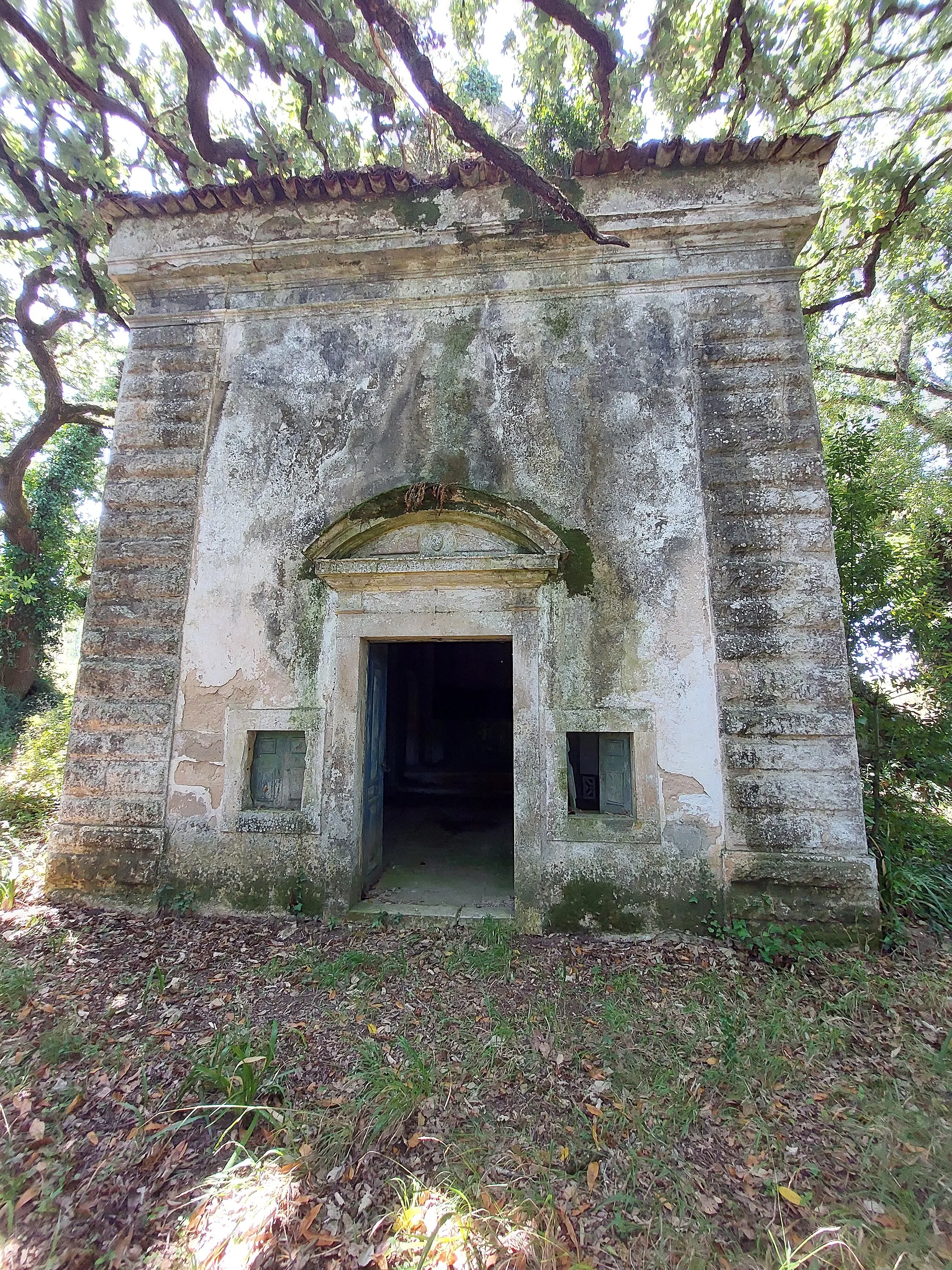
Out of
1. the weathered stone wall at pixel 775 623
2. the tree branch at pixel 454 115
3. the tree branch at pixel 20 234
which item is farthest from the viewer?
the tree branch at pixel 20 234

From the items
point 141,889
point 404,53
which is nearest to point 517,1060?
point 141,889

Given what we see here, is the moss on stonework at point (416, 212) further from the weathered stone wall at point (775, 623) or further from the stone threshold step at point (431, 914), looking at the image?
the stone threshold step at point (431, 914)

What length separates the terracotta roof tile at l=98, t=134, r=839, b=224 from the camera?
452 cm

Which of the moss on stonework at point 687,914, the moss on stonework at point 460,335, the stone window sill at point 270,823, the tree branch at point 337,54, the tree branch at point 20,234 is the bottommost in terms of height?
the moss on stonework at point 687,914

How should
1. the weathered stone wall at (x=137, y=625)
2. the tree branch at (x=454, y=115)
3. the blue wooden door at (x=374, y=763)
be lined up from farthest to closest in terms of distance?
the blue wooden door at (x=374, y=763) < the weathered stone wall at (x=137, y=625) < the tree branch at (x=454, y=115)

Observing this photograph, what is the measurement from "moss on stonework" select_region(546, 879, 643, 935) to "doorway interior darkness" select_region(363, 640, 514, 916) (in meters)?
0.48

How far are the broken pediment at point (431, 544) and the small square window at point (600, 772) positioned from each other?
1356 mm

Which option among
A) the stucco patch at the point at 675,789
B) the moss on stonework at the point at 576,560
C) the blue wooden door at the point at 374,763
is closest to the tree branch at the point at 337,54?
the moss on stonework at the point at 576,560

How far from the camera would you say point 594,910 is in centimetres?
419

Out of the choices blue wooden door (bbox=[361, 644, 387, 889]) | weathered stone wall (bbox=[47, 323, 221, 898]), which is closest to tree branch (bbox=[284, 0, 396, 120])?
weathered stone wall (bbox=[47, 323, 221, 898])

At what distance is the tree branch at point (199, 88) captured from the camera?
5.29 meters

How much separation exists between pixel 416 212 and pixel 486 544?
2.81 metres

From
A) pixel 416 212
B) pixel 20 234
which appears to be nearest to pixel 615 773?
pixel 416 212

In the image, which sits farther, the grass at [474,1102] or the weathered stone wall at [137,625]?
the weathered stone wall at [137,625]
